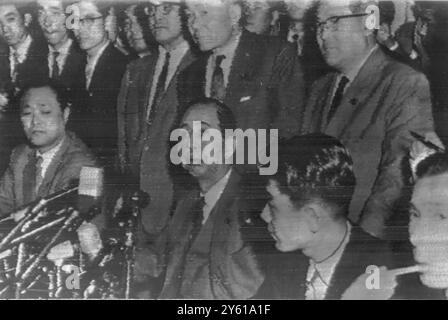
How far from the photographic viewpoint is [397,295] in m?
2.67

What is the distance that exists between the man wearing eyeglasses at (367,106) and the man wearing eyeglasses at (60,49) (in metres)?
1.05

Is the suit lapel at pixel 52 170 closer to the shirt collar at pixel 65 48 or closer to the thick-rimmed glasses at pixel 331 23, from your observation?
the shirt collar at pixel 65 48

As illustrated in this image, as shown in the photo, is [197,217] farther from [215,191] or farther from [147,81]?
[147,81]

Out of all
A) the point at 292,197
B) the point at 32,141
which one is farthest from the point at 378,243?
the point at 32,141

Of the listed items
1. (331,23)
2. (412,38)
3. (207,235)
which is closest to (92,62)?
(207,235)

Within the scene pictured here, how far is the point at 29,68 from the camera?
9.00 feet

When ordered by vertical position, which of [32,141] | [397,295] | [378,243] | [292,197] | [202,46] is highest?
[202,46]

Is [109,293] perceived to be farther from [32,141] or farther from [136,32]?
[136,32]

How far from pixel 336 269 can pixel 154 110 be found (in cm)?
108

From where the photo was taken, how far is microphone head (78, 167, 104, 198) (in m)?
2.71

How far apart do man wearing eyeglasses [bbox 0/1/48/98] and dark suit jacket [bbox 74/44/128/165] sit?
247 millimetres

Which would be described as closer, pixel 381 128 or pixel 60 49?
pixel 381 128

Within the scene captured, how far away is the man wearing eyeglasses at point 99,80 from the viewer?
107 inches

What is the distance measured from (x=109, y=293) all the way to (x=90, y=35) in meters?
1.17
